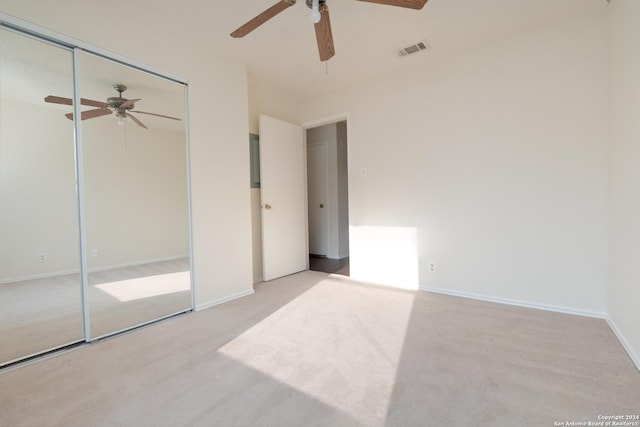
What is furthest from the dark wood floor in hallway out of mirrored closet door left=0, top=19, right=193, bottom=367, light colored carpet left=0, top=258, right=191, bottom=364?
mirrored closet door left=0, top=19, right=193, bottom=367

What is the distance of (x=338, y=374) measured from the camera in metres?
1.71

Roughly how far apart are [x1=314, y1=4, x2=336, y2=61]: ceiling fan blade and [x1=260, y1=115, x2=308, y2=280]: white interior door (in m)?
1.55

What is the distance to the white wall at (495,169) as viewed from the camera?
245 cm

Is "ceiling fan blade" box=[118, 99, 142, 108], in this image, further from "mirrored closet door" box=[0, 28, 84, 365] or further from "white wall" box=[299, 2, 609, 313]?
"white wall" box=[299, 2, 609, 313]

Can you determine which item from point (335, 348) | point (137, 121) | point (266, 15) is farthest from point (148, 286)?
point (266, 15)

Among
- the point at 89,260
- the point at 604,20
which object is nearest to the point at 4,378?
the point at 89,260

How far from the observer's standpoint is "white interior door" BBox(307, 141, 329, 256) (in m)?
5.49

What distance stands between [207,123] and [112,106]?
780 mm

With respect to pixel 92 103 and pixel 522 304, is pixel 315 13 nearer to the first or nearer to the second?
pixel 92 103

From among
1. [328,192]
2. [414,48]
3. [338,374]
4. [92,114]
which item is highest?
[414,48]

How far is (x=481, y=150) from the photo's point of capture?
2904 mm

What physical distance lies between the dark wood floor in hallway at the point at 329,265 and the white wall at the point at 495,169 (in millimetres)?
639

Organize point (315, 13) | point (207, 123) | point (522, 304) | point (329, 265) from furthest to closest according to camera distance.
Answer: point (329, 265) < point (207, 123) < point (522, 304) < point (315, 13)

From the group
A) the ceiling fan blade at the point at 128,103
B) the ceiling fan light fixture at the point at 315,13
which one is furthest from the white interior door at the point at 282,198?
the ceiling fan light fixture at the point at 315,13
